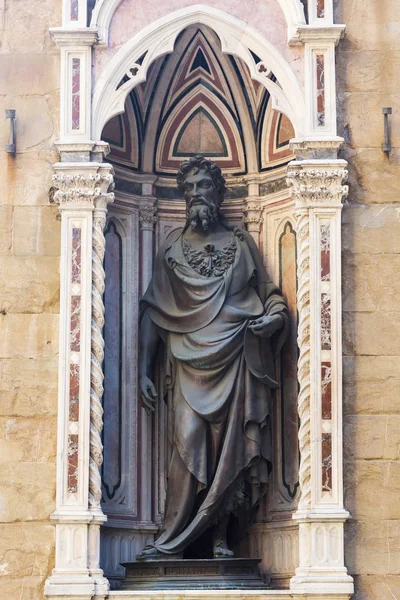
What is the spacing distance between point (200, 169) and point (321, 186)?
122 centimetres

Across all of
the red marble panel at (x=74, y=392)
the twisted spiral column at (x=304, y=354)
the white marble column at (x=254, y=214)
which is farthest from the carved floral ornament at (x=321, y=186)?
the red marble panel at (x=74, y=392)

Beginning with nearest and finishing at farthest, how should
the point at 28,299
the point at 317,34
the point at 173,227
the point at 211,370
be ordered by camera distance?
the point at 28,299
the point at 211,370
the point at 317,34
the point at 173,227

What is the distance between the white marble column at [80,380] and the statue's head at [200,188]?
80 cm

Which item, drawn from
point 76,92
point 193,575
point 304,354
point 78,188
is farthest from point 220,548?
point 76,92

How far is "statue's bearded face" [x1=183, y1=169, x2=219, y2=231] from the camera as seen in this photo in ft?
52.1

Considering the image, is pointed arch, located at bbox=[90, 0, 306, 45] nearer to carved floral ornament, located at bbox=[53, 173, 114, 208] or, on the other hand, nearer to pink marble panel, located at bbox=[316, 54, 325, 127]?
pink marble panel, located at bbox=[316, 54, 325, 127]

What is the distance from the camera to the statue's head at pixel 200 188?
15.9 meters

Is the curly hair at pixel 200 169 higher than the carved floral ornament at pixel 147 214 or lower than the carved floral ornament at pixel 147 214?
higher

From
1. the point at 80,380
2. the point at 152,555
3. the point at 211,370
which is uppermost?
the point at 211,370

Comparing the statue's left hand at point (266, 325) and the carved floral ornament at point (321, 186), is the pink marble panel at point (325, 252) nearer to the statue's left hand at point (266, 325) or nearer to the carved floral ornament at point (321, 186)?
the carved floral ornament at point (321, 186)

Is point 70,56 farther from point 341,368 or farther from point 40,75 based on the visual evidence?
point 341,368

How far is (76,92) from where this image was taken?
15.6 metres

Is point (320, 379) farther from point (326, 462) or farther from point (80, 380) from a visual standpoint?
point (80, 380)

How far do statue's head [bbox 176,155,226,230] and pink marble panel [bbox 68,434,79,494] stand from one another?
7.46 ft
